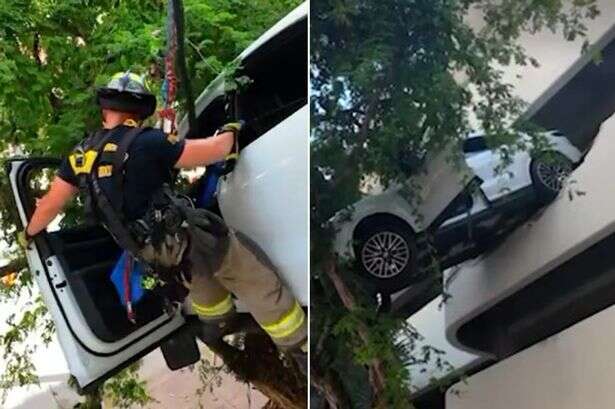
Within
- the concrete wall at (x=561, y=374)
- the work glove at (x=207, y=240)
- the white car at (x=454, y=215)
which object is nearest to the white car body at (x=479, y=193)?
the white car at (x=454, y=215)

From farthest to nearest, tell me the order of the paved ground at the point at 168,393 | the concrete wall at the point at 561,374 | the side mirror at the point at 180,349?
the paved ground at the point at 168,393 < the side mirror at the point at 180,349 < the concrete wall at the point at 561,374

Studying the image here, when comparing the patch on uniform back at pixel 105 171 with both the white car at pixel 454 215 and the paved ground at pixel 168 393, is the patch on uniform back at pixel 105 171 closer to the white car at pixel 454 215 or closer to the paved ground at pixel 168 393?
the white car at pixel 454 215

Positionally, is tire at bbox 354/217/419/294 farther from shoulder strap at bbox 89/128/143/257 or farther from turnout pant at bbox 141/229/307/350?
shoulder strap at bbox 89/128/143/257

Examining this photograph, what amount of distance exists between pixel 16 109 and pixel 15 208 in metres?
0.23

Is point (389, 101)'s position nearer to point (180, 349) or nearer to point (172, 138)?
point (172, 138)

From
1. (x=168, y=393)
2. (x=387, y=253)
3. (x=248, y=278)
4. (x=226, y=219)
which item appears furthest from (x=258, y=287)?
(x=168, y=393)

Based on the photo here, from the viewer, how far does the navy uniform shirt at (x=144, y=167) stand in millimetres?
1445

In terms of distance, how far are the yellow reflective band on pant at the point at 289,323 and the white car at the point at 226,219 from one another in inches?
1.1

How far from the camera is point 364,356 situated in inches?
42.0

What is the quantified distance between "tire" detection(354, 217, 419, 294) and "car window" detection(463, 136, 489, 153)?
12cm

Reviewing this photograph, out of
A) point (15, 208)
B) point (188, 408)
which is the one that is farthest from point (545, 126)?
point (188, 408)

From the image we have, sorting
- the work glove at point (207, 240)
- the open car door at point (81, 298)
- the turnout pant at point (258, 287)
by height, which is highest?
the work glove at point (207, 240)

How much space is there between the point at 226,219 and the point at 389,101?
63 cm

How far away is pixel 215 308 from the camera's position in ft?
5.42
